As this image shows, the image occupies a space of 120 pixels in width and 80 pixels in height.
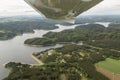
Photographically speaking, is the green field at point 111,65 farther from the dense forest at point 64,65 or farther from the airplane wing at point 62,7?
the airplane wing at point 62,7

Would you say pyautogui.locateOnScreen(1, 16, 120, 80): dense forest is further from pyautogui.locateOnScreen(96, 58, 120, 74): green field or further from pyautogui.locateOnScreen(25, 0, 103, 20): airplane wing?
pyautogui.locateOnScreen(25, 0, 103, 20): airplane wing

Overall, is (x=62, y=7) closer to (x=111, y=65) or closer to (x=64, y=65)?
(x=64, y=65)

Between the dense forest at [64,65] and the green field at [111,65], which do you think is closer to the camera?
the dense forest at [64,65]

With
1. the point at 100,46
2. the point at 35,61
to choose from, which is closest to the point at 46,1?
the point at 35,61

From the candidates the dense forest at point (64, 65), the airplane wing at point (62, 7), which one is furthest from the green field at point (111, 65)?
the airplane wing at point (62, 7)

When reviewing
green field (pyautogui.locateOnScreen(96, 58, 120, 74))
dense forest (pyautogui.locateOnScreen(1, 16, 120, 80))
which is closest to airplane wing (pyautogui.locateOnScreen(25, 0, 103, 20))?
dense forest (pyautogui.locateOnScreen(1, 16, 120, 80))
